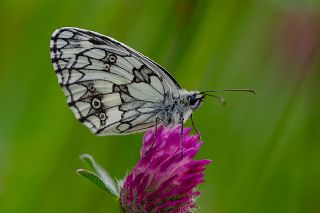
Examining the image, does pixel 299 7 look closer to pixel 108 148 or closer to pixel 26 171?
pixel 108 148

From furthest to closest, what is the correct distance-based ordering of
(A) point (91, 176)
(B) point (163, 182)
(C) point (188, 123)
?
(C) point (188, 123), (B) point (163, 182), (A) point (91, 176)

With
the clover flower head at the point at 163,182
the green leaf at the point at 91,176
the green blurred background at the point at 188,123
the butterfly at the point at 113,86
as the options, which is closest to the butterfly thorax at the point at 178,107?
Result: the butterfly at the point at 113,86

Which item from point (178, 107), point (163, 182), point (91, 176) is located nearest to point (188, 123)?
point (178, 107)

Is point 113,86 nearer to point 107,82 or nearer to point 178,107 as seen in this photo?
point 107,82

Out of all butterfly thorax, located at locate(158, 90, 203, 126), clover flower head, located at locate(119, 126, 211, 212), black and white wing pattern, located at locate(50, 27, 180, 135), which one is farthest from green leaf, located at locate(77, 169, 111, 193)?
butterfly thorax, located at locate(158, 90, 203, 126)

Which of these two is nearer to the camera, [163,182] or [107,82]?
[163,182]

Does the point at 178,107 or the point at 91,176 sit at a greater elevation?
the point at 178,107

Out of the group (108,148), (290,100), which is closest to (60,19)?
(108,148)
